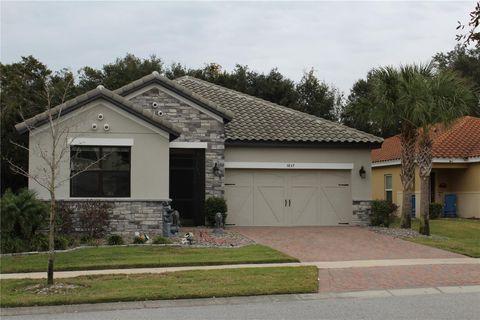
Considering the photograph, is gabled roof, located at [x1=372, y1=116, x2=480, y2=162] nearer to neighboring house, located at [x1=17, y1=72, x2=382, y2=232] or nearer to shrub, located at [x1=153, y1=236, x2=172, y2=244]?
neighboring house, located at [x1=17, y1=72, x2=382, y2=232]

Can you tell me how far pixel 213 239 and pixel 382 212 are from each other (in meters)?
7.80

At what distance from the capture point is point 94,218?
1739 cm

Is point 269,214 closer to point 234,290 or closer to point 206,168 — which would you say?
point 206,168

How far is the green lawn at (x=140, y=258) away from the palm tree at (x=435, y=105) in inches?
272

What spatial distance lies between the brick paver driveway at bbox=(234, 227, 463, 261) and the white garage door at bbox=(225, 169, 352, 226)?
1420 millimetres

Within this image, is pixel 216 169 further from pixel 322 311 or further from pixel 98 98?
pixel 322 311

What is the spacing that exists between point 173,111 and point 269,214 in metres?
5.54

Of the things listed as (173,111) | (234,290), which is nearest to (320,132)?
(173,111)

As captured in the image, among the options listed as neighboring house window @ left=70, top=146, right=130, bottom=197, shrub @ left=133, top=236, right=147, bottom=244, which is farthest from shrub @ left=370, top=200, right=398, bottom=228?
shrub @ left=133, top=236, right=147, bottom=244

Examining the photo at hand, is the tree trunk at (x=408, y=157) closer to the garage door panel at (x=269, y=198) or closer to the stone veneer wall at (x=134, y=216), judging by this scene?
the garage door panel at (x=269, y=198)

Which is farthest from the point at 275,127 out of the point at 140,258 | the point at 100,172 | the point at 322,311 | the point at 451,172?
the point at 322,311

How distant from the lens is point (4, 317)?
883cm

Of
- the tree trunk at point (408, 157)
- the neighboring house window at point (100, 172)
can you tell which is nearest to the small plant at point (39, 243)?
the neighboring house window at point (100, 172)

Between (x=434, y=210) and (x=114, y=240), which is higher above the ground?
(x=434, y=210)
